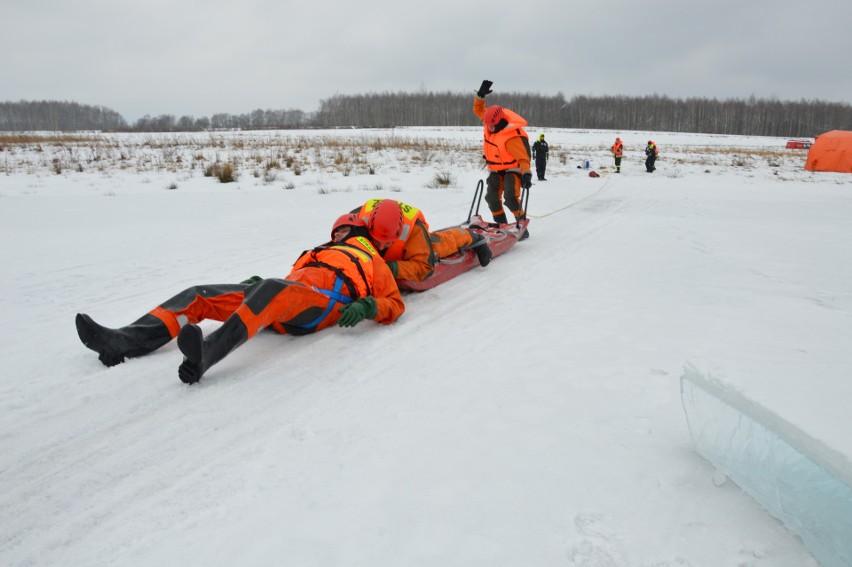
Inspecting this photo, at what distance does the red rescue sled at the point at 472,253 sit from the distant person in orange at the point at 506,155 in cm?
26

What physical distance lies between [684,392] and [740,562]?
598mm

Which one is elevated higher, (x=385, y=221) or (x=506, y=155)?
(x=506, y=155)

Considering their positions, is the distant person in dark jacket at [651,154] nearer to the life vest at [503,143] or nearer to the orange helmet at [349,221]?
the life vest at [503,143]

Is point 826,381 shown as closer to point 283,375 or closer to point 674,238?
point 283,375

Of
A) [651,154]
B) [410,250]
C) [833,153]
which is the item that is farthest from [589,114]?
[410,250]

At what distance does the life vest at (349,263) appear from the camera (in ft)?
10.6

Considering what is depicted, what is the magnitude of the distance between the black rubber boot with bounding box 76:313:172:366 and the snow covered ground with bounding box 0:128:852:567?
0.29ft

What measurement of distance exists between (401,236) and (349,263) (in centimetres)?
69

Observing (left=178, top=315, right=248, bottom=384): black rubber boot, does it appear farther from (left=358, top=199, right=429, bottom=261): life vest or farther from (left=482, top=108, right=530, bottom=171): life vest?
(left=482, top=108, right=530, bottom=171): life vest

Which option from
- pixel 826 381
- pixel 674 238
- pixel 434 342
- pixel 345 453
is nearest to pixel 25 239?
pixel 434 342

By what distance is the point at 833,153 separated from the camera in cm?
1947

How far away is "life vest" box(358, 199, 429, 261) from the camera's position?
12.6 ft

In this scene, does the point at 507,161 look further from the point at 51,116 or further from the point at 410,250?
the point at 51,116

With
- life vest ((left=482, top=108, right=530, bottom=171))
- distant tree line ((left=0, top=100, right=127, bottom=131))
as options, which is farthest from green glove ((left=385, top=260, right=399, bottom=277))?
distant tree line ((left=0, top=100, right=127, bottom=131))
